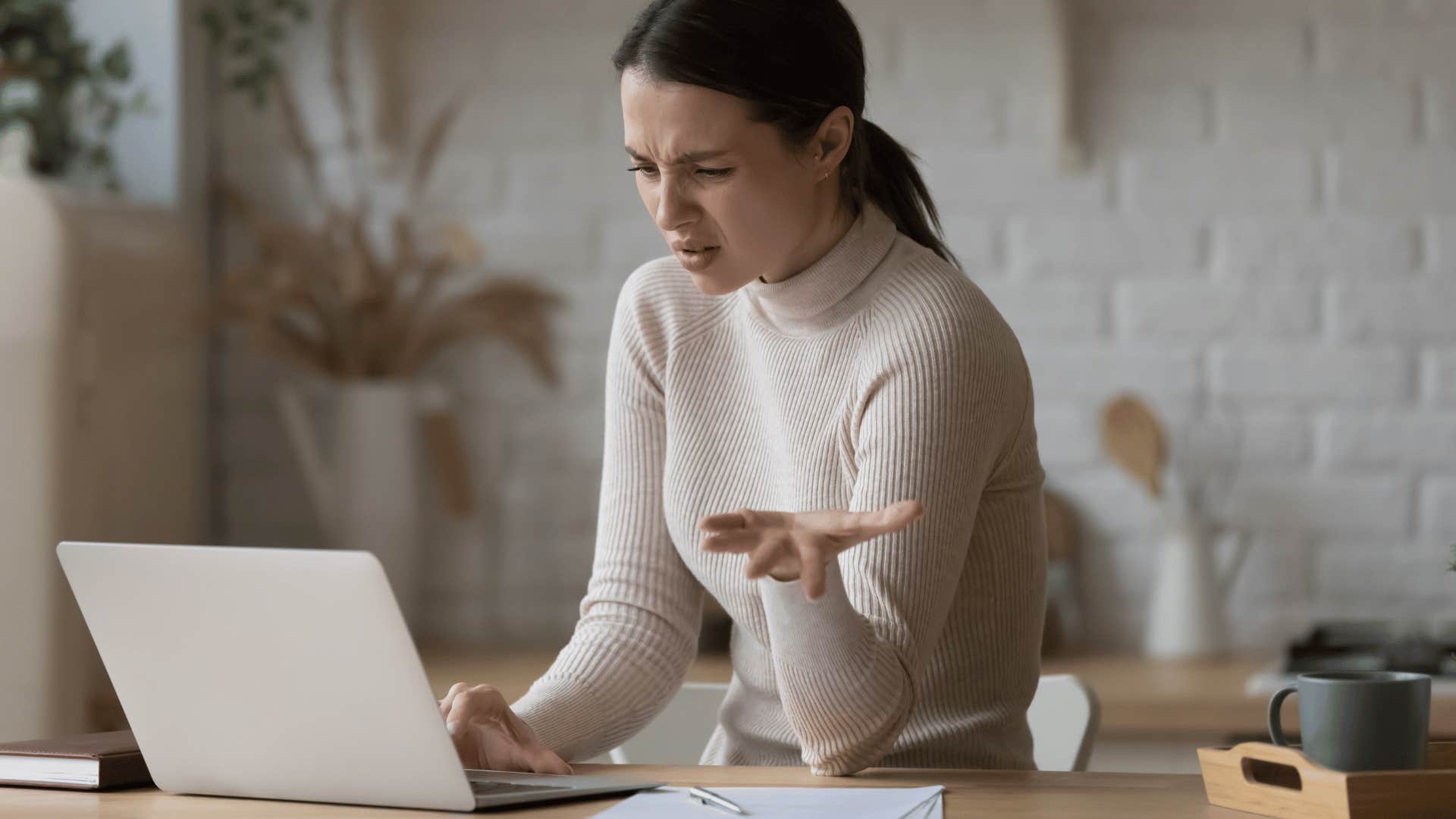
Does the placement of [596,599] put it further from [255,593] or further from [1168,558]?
[1168,558]

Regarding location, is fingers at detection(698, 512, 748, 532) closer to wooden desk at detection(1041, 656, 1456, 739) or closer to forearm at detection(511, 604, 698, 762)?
forearm at detection(511, 604, 698, 762)

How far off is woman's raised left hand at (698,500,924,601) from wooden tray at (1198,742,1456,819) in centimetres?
23

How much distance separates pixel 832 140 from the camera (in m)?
1.28

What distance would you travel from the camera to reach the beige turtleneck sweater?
1.13 m

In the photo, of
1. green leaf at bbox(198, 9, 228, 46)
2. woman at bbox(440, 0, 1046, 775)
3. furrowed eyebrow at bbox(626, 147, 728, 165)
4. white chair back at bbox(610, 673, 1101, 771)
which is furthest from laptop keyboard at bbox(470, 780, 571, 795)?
green leaf at bbox(198, 9, 228, 46)

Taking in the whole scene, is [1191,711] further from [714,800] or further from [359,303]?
[359,303]

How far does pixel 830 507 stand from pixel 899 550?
0.16m

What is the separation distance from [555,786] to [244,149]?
1.70 m

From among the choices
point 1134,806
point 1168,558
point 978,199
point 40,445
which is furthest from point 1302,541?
point 40,445

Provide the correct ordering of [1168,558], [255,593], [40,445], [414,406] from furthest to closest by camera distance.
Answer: [414,406]
[1168,558]
[40,445]
[255,593]

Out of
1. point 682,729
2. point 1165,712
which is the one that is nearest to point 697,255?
point 682,729

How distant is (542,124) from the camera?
246 cm

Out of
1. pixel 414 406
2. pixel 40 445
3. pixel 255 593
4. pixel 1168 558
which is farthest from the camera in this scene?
pixel 414 406

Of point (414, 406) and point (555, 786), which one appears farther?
point (414, 406)
